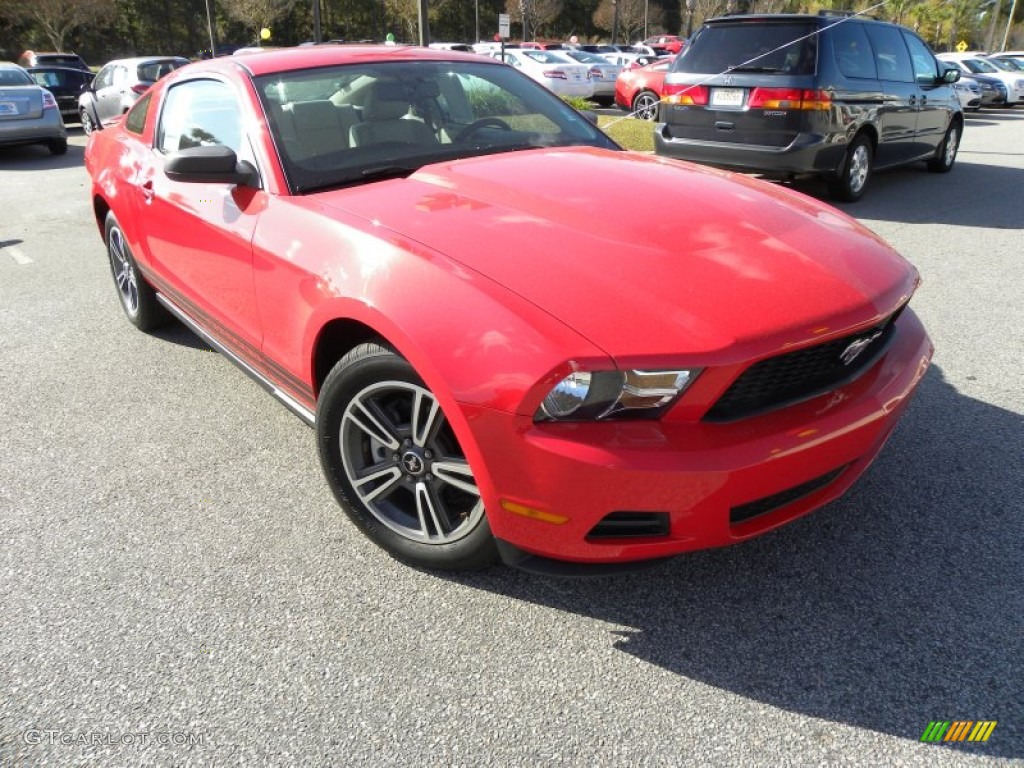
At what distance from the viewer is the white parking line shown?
650cm

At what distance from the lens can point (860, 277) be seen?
230 centimetres

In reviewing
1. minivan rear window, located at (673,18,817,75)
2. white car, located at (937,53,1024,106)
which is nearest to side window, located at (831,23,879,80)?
minivan rear window, located at (673,18,817,75)

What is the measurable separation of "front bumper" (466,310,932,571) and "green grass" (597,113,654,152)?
901 centimetres

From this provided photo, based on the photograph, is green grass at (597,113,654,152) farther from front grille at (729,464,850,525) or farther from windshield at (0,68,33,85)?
windshield at (0,68,33,85)

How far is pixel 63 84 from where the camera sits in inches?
679

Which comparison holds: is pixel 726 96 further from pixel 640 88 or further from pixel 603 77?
pixel 603 77

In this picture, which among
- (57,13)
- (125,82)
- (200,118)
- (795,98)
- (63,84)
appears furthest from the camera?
(57,13)

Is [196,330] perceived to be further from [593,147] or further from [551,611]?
[551,611]

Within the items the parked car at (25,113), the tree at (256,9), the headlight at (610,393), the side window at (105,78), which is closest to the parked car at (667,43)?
the tree at (256,9)

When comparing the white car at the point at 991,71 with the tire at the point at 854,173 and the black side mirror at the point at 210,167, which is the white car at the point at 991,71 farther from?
the black side mirror at the point at 210,167

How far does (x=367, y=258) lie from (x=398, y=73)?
1.39 meters

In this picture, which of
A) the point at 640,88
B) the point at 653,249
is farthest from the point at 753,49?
the point at 640,88

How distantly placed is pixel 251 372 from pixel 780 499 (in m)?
2.13

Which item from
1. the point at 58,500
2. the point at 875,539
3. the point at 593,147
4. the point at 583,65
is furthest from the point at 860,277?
the point at 583,65
